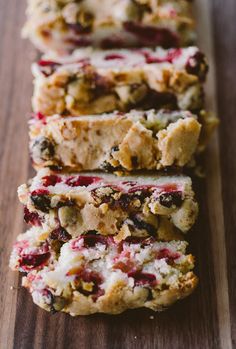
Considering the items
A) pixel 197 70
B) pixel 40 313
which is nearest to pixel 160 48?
pixel 197 70

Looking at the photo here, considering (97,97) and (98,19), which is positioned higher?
(98,19)

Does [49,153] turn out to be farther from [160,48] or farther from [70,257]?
[160,48]

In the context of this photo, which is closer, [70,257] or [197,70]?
[70,257]

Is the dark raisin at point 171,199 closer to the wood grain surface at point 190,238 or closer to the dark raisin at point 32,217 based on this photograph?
the wood grain surface at point 190,238

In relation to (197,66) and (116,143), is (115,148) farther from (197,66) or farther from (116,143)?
(197,66)

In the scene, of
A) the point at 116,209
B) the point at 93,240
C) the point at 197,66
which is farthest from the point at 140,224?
the point at 197,66

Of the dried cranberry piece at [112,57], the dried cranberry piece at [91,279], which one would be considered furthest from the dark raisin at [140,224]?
the dried cranberry piece at [112,57]
